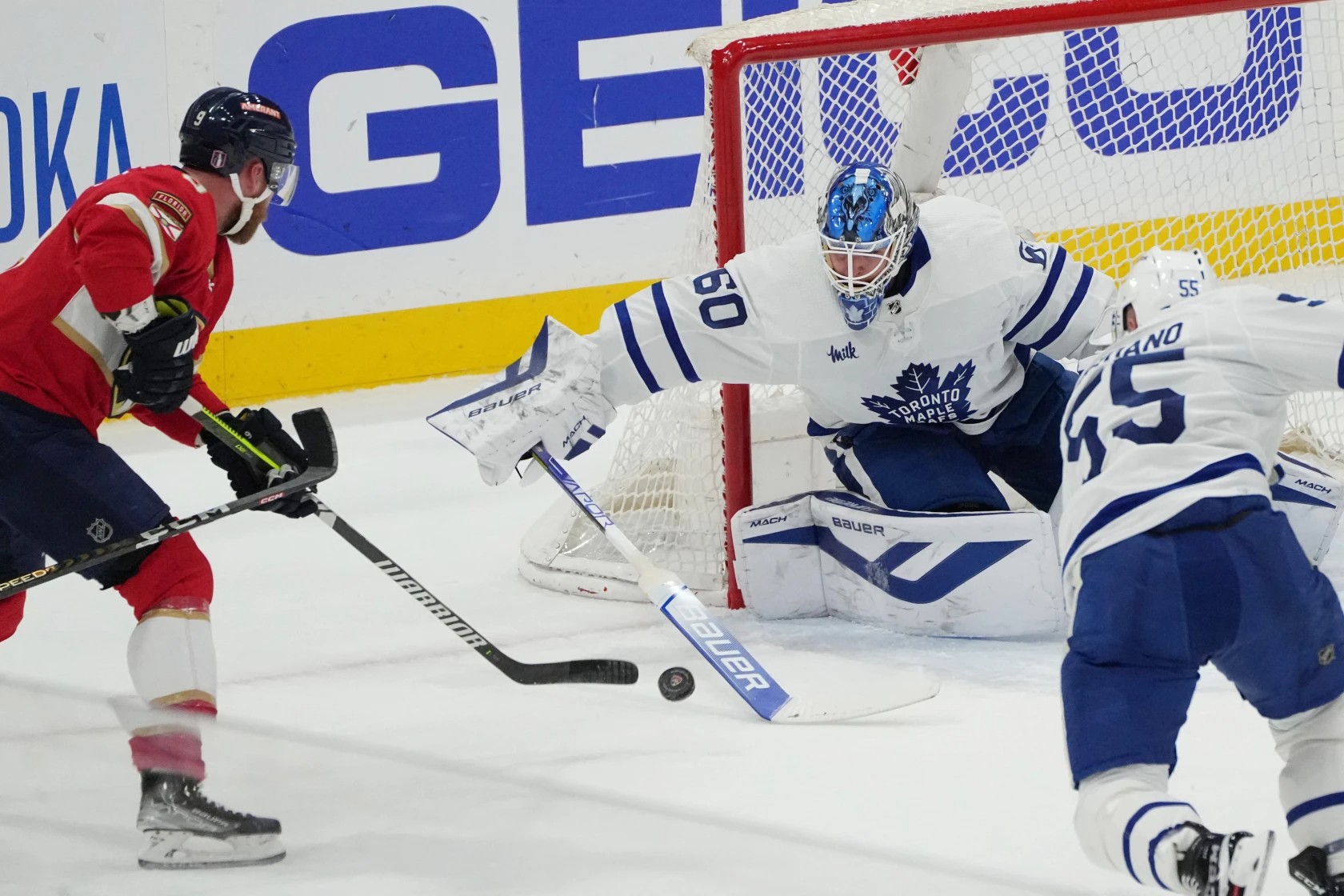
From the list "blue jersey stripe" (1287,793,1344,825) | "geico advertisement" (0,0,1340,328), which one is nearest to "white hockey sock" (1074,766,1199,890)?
"blue jersey stripe" (1287,793,1344,825)

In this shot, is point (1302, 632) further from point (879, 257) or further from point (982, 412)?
point (982, 412)

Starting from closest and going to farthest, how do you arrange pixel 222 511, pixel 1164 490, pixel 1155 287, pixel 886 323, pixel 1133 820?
pixel 1133 820 < pixel 1164 490 < pixel 1155 287 < pixel 222 511 < pixel 886 323

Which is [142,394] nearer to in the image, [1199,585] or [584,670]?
[584,670]

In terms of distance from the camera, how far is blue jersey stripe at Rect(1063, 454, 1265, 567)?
1.86 metres

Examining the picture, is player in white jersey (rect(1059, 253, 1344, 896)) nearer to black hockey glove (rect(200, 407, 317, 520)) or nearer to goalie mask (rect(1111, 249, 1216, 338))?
goalie mask (rect(1111, 249, 1216, 338))

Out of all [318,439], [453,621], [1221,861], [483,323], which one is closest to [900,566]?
Result: [453,621]

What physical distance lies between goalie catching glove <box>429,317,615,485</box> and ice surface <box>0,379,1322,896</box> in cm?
43

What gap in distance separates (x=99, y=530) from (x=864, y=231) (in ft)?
4.32

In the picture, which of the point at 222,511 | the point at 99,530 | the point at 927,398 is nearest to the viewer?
the point at 99,530

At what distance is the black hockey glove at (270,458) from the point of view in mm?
2629

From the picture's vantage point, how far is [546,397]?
3041 millimetres

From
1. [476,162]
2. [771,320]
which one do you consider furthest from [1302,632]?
[476,162]

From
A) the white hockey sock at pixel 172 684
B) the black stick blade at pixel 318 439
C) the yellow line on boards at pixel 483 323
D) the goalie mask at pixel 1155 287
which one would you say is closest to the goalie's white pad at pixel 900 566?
the goalie mask at pixel 1155 287

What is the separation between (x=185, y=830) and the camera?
234cm
